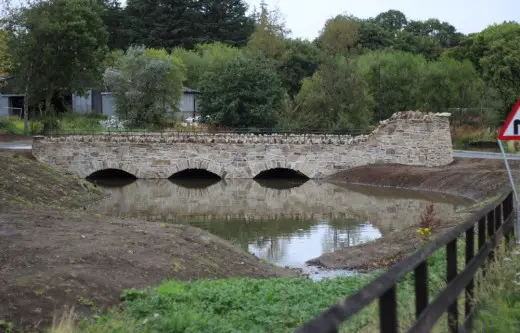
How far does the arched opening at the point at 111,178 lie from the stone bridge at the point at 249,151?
0.80 metres

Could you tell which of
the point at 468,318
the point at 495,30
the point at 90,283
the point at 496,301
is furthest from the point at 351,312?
the point at 495,30

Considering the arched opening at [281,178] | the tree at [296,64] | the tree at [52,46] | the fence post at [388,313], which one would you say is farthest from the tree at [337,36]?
the fence post at [388,313]

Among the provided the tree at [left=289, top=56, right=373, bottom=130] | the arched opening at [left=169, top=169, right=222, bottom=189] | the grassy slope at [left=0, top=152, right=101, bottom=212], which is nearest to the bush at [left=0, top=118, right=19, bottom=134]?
the arched opening at [left=169, top=169, right=222, bottom=189]

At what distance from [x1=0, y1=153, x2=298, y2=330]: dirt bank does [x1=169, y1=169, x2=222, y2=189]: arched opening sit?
19.8 metres

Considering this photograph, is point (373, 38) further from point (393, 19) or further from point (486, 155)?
point (486, 155)

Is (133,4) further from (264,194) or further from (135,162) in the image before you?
(264,194)

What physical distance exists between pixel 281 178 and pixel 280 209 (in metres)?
14.6

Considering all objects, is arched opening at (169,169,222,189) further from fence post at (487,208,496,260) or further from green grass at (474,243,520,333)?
green grass at (474,243,520,333)

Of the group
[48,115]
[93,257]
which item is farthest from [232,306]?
[48,115]

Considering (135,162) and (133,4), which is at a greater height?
(133,4)

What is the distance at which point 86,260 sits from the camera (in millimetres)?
11469

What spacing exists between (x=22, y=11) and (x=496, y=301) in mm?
45539

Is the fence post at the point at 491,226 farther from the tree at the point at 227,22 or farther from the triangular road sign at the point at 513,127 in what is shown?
the tree at the point at 227,22

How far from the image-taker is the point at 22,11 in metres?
47.2
